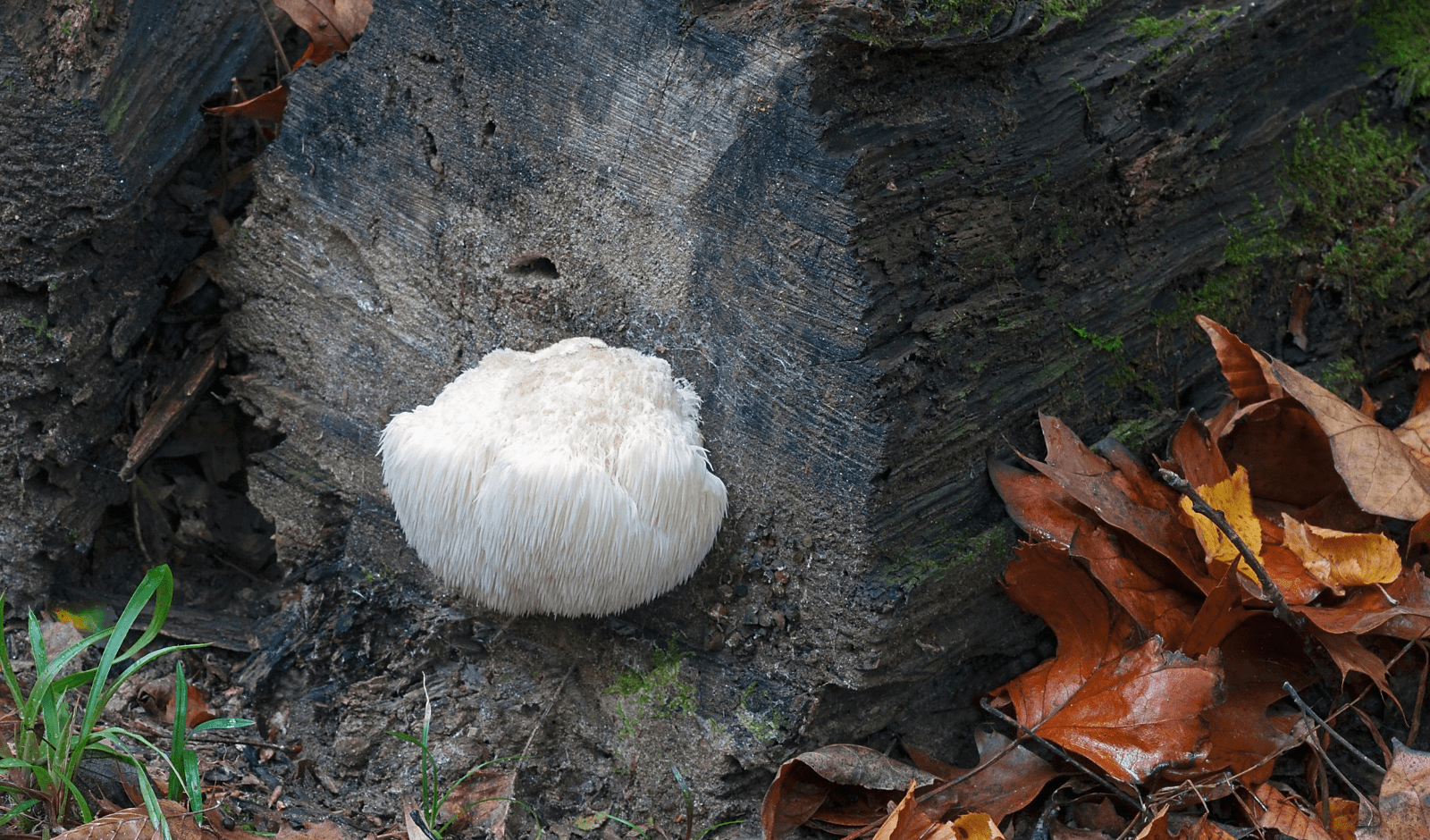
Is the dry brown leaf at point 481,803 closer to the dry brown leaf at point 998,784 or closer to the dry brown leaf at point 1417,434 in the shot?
the dry brown leaf at point 998,784

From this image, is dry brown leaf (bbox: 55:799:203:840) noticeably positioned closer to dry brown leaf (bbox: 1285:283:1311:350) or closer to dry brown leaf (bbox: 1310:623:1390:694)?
dry brown leaf (bbox: 1310:623:1390:694)

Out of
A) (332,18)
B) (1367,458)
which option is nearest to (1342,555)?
(1367,458)

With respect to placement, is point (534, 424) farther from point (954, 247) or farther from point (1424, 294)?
point (1424, 294)

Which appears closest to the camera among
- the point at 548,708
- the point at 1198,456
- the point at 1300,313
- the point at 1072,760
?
the point at 1072,760

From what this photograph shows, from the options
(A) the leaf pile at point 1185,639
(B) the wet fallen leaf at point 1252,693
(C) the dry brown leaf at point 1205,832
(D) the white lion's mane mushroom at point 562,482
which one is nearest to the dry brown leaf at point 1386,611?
(A) the leaf pile at point 1185,639

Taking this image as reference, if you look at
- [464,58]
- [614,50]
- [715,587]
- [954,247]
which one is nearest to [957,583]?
[715,587]

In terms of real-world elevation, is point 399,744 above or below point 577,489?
below

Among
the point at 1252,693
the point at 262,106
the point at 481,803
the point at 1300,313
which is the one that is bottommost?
the point at 481,803

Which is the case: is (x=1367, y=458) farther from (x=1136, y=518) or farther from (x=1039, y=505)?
(x=1039, y=505)
